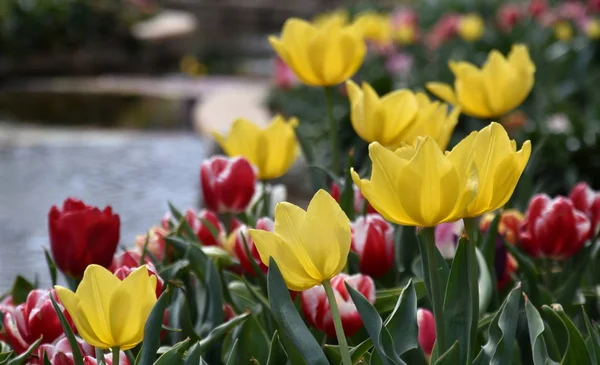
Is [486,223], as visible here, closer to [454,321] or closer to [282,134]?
[282,134]

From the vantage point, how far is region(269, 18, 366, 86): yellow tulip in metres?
1.54

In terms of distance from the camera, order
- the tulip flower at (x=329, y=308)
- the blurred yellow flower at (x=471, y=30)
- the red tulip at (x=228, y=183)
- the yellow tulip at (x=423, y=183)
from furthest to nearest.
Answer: the blurred yellow flower at (x=471, y=30)
the red tulip at (x=228, y=183)
the tulip flower at (x=329, y=308)
the yellow tulip at (x=423, y=183)

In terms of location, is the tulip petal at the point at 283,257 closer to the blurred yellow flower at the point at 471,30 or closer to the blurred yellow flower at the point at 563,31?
the blurred yellow flower at the point at 471,30

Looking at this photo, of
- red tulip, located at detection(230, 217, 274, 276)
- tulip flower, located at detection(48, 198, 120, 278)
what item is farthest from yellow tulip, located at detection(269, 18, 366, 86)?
tulip flower, located at detection(48, 198, 120, 278)

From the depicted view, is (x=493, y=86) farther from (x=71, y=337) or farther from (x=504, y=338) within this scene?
(x=71, y=337)

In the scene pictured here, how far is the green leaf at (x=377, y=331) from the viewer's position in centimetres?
96

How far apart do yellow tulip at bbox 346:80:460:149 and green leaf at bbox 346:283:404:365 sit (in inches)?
18.1

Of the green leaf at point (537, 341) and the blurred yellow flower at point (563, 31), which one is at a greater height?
the green leaf at point (537, 341)


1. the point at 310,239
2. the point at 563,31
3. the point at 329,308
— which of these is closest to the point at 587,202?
the point at 329,308

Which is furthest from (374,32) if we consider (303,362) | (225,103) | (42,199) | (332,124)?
(303,362)

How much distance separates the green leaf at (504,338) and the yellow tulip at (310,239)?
0.58 feet

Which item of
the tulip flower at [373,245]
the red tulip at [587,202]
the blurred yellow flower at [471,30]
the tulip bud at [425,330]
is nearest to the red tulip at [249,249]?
the tulip flower at [373,245]

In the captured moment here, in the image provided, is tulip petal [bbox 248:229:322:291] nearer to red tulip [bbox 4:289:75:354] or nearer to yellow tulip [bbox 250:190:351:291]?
yellow tulip [bbox 250:190:351:291]

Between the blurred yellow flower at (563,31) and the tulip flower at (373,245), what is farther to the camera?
the blurred yellow flower at (563,31)
